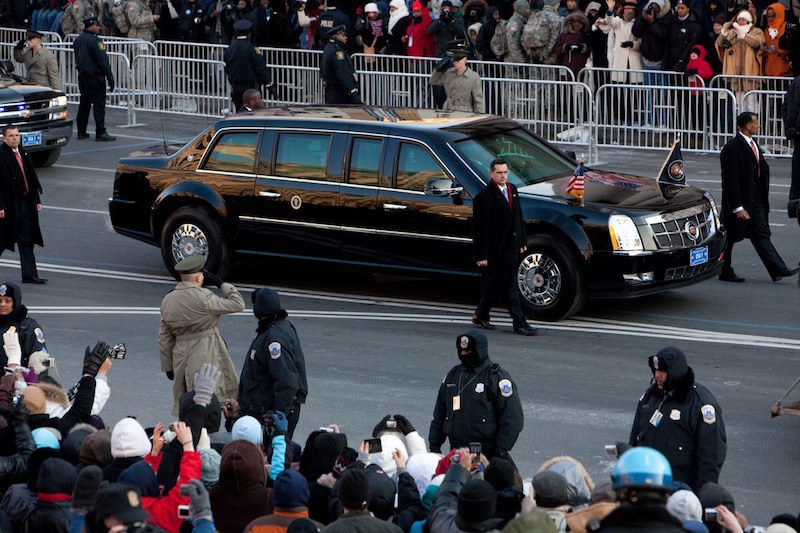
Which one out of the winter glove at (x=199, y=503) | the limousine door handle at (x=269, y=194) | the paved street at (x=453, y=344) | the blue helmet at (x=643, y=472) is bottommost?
the paved street at (x=453, y=344)

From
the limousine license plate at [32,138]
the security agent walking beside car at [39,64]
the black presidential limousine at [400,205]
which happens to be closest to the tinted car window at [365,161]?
the black presidential limousine at [400,205]

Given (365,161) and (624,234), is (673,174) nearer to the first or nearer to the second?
(624,234)

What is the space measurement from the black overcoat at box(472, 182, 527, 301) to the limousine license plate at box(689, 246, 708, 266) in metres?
1.57

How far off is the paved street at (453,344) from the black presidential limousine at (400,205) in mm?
414

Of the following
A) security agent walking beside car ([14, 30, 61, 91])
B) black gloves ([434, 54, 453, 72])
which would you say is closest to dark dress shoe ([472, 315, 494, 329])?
black gloves ([434, 54, 453, 72])

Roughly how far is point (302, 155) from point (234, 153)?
2.51 ft

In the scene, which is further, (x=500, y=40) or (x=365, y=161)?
(x=500, y=40)

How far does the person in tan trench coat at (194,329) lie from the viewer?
30.9 feet

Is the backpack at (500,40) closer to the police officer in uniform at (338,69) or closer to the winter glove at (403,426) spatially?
the police officer in uniform at (338,69)

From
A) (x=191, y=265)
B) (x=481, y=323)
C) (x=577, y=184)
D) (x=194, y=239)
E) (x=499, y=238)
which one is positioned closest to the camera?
(x=191, y=265)

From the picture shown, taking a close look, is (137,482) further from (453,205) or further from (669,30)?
(669,30)

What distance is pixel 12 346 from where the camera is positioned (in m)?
9.50

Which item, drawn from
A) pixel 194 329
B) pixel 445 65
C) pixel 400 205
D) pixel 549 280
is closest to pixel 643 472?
pixel 194 329

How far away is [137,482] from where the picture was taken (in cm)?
631
